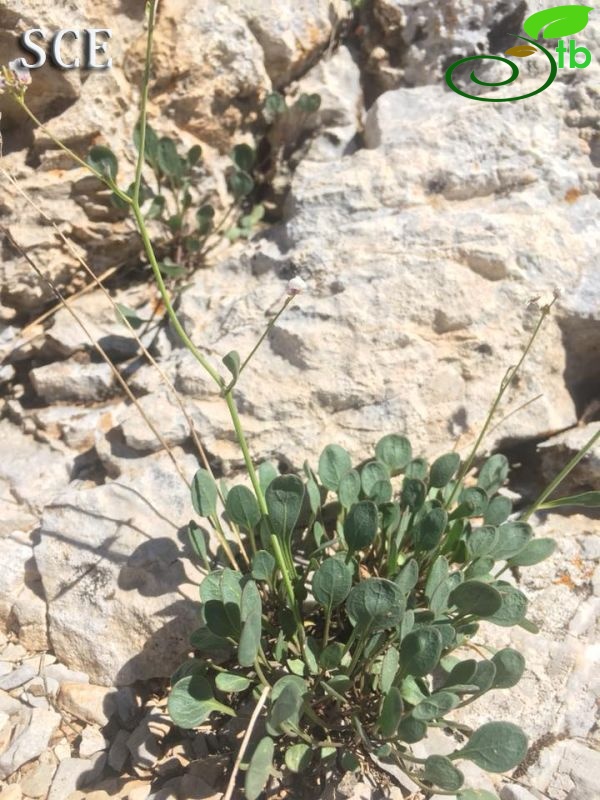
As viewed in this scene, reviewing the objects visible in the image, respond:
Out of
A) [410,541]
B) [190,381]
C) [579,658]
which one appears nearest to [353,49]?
[190,381]

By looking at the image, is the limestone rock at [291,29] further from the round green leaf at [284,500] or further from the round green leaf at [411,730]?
the round green leaf at [411,730]

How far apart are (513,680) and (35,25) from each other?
110 inches

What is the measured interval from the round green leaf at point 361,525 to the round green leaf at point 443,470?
0.40 m

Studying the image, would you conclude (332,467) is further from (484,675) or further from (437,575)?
(484,675)

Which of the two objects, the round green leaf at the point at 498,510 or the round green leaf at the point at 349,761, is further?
the round green leaf at the point at 498,510

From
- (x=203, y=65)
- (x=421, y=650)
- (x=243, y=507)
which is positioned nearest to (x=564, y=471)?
(x=421, y=650)

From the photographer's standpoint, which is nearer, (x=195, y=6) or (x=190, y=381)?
(x=190, y=381)

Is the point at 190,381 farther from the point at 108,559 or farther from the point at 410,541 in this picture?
the point at 410,541

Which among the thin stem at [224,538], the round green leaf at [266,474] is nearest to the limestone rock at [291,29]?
the round green leaf at [266,474]

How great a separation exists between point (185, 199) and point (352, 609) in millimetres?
2004

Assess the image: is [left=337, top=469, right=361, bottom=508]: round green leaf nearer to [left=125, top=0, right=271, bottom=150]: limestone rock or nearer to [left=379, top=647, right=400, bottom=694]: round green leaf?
[left=379, top=647, right=400, bottom=694]: round green leaf

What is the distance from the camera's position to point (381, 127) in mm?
3053

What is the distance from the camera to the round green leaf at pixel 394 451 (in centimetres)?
227

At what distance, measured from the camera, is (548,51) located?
3.07 metres
